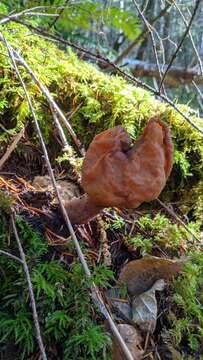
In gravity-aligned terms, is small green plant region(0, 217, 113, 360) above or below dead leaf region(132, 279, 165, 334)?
above

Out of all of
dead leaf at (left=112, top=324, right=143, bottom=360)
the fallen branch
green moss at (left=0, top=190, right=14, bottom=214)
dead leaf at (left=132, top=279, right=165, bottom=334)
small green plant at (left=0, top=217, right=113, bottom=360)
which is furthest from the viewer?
the fallen branch

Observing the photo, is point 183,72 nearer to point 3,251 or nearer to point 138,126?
point 138,126

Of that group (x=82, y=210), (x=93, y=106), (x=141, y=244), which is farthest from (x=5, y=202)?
(x=93, y=106)

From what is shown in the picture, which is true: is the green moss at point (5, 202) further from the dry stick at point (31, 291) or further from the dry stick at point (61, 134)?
the dry stick at point (61, 134)

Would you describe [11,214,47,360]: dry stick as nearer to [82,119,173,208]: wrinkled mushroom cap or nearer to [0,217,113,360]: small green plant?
[0,217,113,360]: small green plant

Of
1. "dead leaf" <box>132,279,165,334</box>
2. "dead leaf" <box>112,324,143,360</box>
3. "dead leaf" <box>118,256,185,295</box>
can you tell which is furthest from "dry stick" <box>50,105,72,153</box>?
"dead leaf" <box>112,324,143,360</box>

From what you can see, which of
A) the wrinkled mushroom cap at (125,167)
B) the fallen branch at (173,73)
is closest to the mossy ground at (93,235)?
the wrinkled mushroom cap at (125,167)
